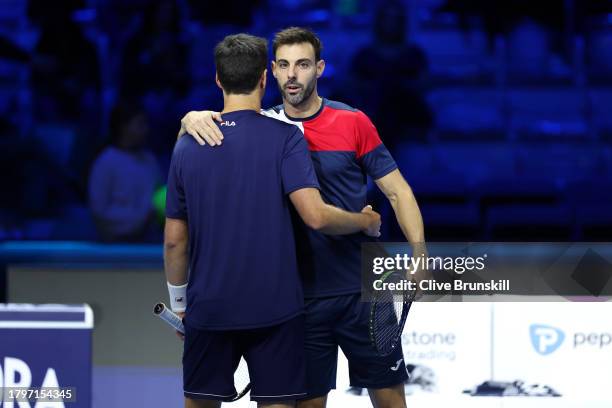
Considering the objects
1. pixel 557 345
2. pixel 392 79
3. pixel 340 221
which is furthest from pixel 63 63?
pixel 340 221

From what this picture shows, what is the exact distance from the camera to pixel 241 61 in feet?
8.73

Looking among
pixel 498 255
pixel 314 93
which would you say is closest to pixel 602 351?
pixel 498 255

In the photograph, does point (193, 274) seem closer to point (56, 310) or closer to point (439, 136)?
point (56, 310)

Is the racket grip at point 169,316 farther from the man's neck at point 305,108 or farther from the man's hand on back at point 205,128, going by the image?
the man's neck at point 305,108

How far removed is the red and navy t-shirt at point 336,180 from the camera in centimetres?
303

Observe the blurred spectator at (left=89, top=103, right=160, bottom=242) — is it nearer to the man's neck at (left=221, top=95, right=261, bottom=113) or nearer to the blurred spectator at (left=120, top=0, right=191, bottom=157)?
the blurred spectator at (left=120, top=0, right=191, bottom=157)

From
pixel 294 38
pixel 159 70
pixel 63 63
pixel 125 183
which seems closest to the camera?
pixel 294 38

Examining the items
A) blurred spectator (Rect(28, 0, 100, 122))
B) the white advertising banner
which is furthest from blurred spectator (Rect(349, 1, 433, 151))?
the white advertising banner

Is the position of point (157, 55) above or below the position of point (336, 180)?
above

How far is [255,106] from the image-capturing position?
2.72 meters

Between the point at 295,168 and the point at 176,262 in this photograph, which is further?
the point at 176,262

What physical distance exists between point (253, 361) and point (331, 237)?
19.1 inches

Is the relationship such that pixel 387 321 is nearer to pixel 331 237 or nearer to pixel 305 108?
pixel 331 237

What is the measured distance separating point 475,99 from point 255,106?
4174 millimetres
